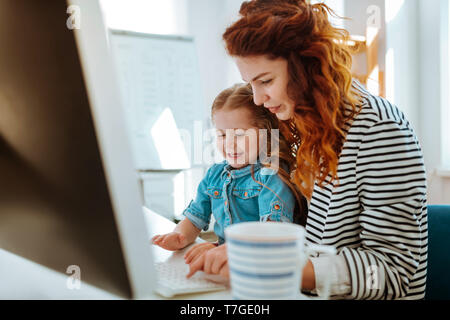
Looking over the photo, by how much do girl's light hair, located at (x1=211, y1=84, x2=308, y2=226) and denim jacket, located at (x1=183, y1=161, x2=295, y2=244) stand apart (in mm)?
19

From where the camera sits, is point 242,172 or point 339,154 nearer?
point 339,154

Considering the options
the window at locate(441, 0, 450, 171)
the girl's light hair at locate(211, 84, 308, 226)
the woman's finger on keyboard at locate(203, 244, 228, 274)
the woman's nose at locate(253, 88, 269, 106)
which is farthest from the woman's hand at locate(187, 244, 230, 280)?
the window at locate(441, 0, 450, 171)

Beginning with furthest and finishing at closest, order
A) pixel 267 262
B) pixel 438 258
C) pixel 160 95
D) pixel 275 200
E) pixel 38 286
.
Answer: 1. pixel 160 95
2. pixel 275 200
3. pixel 438 258
4. pixel 38 286
5. pixel 267 262

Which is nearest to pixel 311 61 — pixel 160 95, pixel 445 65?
pixel 445 65

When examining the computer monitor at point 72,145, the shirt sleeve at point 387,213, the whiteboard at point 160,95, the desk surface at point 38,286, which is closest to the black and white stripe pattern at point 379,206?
the shirt sleeve at point 387,213

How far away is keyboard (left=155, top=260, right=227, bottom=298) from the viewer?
1.68ft

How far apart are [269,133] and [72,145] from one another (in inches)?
30.1

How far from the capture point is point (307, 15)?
2.35ft

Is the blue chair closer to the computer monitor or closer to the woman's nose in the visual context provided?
the woman's nose

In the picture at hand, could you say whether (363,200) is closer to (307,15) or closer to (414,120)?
(307,15)

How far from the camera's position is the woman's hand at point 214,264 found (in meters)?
0.55

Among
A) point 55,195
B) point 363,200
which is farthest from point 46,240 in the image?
point 363,200

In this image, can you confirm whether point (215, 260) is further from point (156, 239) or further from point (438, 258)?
point (438, 258)

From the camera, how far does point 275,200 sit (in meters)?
0.98
